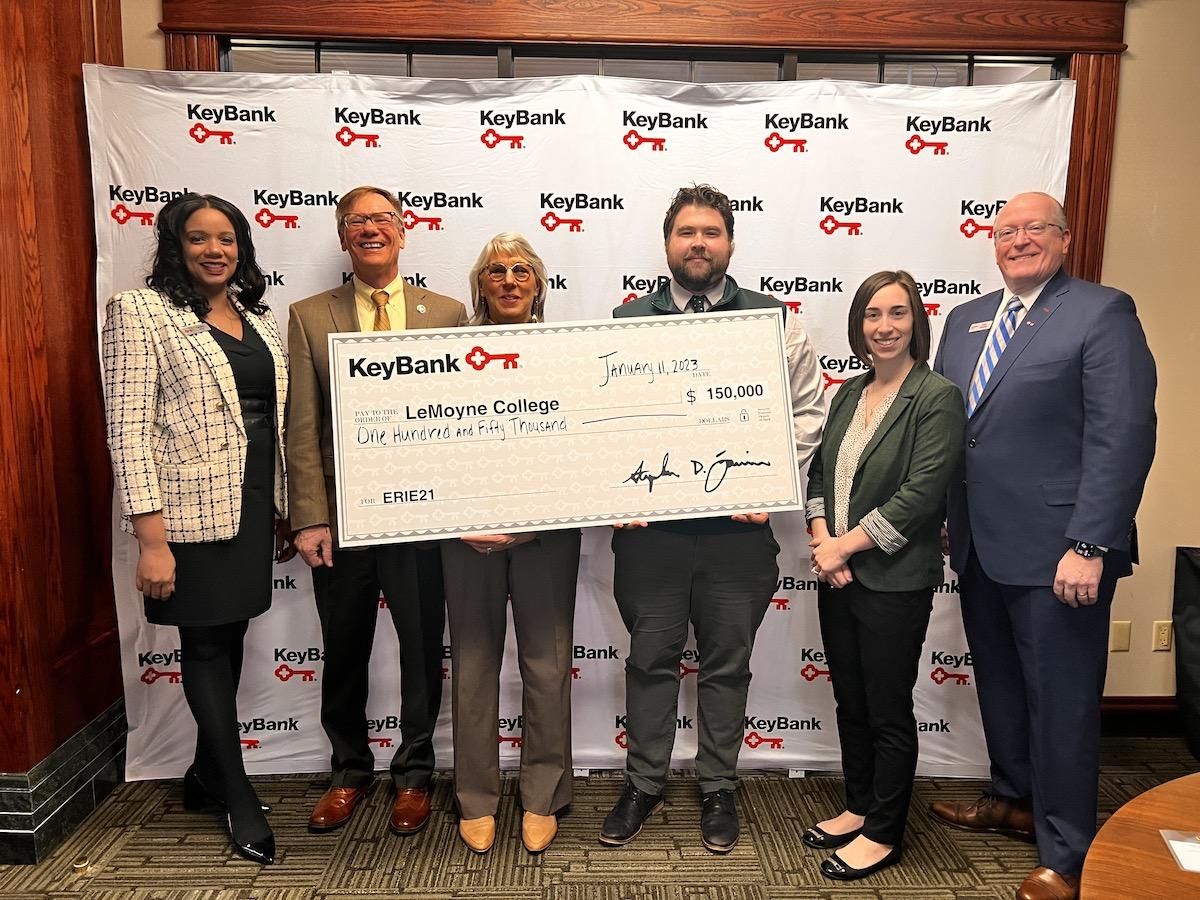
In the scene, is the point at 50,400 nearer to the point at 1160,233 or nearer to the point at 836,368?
the point at 836,368

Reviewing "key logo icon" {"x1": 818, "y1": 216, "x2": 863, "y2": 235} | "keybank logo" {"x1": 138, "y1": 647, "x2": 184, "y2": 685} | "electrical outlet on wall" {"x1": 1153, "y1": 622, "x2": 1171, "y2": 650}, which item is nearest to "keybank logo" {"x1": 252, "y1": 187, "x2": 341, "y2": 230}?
"keybank logo" {"x1": 138, "y1": 647, "x2": 184, "y2": 685}

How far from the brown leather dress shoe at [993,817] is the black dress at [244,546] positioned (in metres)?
2.08

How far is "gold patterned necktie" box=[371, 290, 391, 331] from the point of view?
82.7 inches

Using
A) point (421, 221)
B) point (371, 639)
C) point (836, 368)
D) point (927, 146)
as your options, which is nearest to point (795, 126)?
point (927, 146)

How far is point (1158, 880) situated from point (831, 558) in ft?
3.38

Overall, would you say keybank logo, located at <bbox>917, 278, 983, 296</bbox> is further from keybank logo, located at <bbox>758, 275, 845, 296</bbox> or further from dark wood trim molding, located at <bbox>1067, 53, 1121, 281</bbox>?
dark wood trim molding, located at <bbox>1067, 53, 1121, 281</bbox>

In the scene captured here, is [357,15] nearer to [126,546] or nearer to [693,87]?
[693,87]

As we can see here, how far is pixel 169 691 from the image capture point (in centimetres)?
249

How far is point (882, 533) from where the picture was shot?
1895 mm

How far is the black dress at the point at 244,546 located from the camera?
1.93m

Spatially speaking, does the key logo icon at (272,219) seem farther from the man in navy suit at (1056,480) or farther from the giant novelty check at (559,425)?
the man in navy suit at (1056,480)

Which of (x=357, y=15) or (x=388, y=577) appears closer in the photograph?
(x=388, y=577)

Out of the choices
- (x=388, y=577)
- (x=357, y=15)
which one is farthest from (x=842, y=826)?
(x=357, y=15)

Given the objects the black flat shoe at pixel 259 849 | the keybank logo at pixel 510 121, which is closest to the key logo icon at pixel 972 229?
the keybank logo at pixel 510 121
